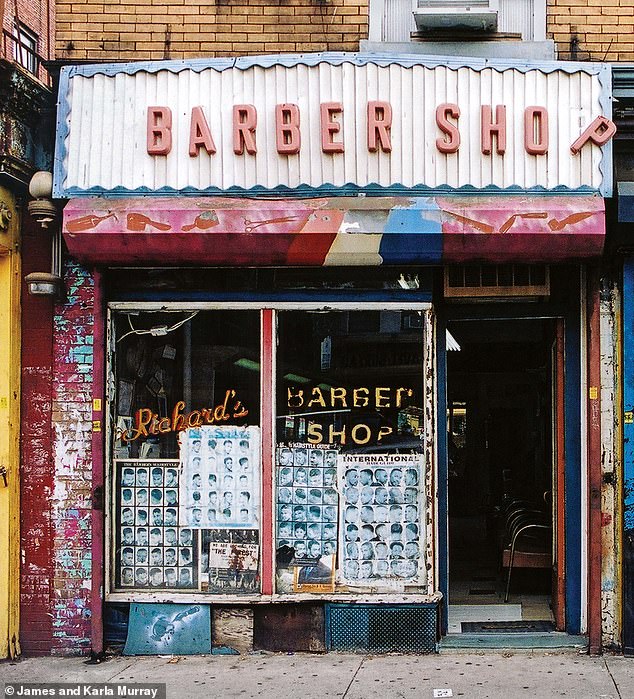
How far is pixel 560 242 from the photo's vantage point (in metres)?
6.39

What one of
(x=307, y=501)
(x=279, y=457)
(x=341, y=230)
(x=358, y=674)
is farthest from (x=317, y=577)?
(x=341, y=230)

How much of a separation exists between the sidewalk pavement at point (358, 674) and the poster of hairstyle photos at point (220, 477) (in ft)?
3.48

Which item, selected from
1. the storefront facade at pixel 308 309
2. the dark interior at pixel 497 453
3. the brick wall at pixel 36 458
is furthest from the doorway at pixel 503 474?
the brick wall at pixel 36 458

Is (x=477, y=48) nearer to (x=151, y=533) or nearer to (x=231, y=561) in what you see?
(x=231, y=561)

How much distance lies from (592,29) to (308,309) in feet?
10.6

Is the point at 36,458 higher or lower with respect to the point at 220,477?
higher

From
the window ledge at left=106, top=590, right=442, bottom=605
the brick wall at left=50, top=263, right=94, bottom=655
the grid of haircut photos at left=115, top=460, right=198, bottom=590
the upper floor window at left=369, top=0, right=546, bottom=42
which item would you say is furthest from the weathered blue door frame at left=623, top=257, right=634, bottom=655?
the brick wall at left=50, top=263, right=94, bottom=655

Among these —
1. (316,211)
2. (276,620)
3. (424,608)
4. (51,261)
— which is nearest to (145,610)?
(276,620)

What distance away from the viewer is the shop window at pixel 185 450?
22.9ft

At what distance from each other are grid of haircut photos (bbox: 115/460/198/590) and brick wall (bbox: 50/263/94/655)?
0.87 feet

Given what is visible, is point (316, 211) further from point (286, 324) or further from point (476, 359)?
point (476, 359)

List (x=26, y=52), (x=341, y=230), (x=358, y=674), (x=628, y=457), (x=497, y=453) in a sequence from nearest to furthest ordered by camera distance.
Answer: (x=358, y=674) → (x=341, y=230) → (x=628, y=457) → (x=26, y=52) → (x=497, y=453)

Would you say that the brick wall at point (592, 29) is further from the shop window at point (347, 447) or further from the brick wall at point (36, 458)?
the brick wall at point (36, 458)

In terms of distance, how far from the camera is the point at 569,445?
7.11m
